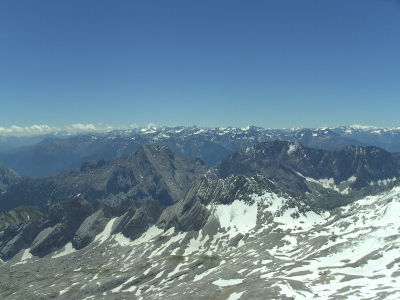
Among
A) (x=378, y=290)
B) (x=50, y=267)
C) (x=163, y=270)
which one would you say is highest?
(x=378, y=290)

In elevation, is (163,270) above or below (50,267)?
above

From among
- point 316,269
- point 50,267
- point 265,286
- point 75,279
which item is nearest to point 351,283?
point 316,269

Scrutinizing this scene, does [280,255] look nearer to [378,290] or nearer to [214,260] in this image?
[214,260]

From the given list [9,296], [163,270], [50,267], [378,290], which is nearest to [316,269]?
[378,290]

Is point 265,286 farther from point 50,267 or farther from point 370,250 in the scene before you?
point 50,267

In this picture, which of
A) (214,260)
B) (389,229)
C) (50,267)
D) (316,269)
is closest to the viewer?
(316,269)

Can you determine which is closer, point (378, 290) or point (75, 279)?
point (378, 290)

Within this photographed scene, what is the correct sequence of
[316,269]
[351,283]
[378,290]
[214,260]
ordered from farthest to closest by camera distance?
[214,260] → [316,269] → [351,283] → [378,290]
